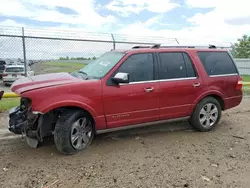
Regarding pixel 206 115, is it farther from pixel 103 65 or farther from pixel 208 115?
pixel 103 65

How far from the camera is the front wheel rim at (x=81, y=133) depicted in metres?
4.30

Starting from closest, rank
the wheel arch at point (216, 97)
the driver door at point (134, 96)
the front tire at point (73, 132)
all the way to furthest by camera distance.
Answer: the front tire at point (73, 132) → the driver door at point (134, 96) → the wheel arch at point (216, 97)

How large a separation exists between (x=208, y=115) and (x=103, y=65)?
2.60 metres

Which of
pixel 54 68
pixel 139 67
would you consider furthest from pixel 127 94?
pixel 54 68

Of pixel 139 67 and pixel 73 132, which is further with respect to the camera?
pixel 139 67

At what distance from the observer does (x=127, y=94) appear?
4.64m

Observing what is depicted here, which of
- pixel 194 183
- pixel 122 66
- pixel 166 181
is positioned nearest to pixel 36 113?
pixel 122 66

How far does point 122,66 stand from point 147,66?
0.54 metres

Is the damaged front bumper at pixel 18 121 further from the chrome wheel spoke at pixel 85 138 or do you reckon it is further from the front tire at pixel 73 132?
the chrome wheel spoke at pixel 85 138

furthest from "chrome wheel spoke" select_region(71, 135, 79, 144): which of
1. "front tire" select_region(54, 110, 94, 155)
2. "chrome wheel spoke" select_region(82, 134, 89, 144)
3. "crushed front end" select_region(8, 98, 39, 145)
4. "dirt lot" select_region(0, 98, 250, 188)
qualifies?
"crushed front end" select_region(8, 98, 39, 145)

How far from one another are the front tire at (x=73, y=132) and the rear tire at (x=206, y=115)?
7.71ft

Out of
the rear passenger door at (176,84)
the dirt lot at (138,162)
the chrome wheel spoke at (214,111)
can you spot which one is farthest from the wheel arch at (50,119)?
the chrome wheel spoke at (214,111)

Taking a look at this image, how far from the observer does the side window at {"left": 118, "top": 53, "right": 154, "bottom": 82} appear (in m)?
4.74

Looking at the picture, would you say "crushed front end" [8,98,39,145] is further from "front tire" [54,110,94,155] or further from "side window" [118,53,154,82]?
"side window" [118,53,154,82]
